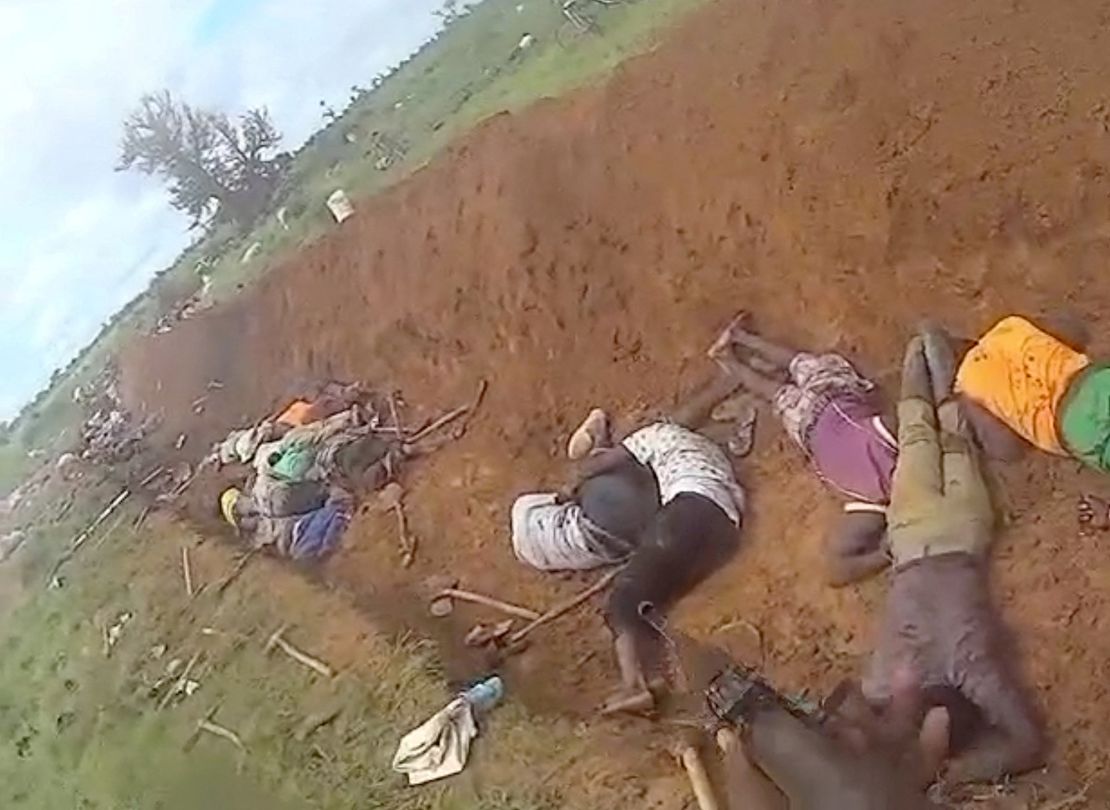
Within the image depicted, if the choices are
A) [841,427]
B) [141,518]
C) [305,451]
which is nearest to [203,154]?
[305,451]

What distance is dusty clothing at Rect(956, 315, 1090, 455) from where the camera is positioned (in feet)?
6.13

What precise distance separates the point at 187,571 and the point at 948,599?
1.34 metres

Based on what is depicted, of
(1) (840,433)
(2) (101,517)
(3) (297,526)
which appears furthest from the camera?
(2) (101,517)

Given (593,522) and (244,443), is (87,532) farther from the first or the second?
(593,522)

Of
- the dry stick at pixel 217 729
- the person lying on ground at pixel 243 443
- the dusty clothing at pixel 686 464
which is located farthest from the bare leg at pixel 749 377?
the dry stick at pixel 217 729

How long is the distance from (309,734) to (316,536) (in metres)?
0.39

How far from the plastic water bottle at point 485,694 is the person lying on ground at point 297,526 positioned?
0.46 meters

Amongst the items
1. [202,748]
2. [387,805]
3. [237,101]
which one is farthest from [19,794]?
→ [237,101]

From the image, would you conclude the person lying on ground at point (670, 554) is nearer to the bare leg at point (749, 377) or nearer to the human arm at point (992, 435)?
the bare leg at point (749, 377)

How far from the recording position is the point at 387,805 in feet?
6.76

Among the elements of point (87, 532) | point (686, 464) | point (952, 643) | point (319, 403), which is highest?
point (87, 532)

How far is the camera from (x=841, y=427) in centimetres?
204

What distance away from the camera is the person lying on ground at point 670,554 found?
205cm

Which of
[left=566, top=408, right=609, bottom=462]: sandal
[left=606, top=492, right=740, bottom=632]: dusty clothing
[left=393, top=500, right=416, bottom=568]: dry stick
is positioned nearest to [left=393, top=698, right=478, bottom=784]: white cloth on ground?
[left=606, top=492, right=740, bottom=632]: dusty clothing
